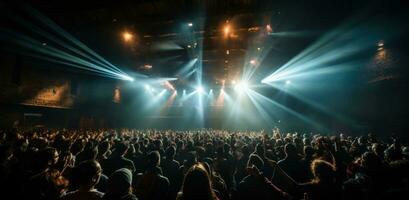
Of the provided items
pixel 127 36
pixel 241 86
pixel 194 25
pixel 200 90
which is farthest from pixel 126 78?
pixel 241 86

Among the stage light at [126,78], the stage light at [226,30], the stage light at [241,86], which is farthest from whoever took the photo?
the stage light at [241,86]

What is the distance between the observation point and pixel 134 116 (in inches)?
1161

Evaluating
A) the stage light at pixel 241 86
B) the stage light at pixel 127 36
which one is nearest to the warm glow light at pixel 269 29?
the stage light at pixel 127 36

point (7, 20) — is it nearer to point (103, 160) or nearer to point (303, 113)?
point (103, 160)

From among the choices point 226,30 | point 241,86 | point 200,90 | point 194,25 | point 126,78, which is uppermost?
point 194,25

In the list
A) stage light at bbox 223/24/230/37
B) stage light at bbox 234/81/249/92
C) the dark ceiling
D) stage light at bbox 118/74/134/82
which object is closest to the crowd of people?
the dark ceiling

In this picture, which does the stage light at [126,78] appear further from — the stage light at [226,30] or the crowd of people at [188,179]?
the crowd of people at [188,179]

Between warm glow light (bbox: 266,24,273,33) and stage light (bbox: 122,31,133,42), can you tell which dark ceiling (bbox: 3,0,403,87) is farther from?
stage light (bbox: 122,31,133,42)

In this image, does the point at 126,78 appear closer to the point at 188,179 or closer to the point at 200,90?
the point at 200,90

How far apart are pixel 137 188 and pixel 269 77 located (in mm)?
23217

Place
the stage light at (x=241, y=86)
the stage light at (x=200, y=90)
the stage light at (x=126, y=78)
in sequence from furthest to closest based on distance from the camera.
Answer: the stage light at (x=200, y=90), the stage light at (x=241, y=86), the stage light at (x=126, y=78)

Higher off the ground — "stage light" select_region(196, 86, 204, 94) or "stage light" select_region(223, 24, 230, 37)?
"stage light" select_region(223, 24, 230, 37)

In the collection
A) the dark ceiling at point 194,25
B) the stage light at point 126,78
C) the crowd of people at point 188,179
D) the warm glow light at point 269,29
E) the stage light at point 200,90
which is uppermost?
the warm glow light at point 269,29

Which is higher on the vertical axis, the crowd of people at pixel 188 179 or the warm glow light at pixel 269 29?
the warm glow light at pixel 269 29
